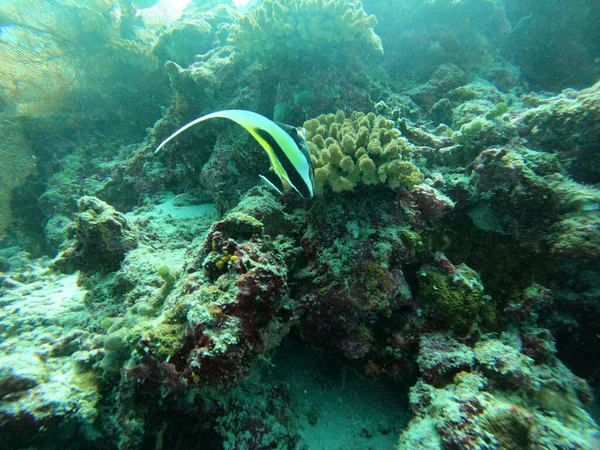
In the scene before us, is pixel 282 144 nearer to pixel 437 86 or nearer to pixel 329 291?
pixel 329 291

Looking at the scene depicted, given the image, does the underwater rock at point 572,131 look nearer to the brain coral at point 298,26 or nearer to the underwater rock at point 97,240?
the brain coral at point 298,26

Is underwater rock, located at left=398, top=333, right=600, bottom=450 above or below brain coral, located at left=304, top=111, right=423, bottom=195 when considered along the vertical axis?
below

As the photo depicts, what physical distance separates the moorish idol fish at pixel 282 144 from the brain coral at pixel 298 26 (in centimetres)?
433

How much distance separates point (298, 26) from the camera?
4680 mm

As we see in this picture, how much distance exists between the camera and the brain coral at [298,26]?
4.68 m

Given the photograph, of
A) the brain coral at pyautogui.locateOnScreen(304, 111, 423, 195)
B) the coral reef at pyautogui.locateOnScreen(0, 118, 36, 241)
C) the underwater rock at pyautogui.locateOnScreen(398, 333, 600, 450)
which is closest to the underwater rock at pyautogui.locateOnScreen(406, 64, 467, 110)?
the brain coral at pyautogui.locateOnScreen(304, 111, 423, 195)

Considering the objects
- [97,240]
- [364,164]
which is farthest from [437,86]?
[97,240]

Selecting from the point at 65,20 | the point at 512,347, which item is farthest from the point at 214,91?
the point at 65,20

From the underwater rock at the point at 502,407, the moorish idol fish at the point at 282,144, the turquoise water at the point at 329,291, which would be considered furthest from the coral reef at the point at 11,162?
the underwater rock at the point at 502,407

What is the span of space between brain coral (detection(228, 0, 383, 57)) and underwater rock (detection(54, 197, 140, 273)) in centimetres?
387

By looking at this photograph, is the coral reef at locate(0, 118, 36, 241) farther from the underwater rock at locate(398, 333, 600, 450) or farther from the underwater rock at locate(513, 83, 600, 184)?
the underwater rock at locate(513, 83, 600, 184)

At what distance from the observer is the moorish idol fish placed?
1.32 m

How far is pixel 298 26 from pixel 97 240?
15.7ft

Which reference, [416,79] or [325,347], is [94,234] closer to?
[325,347]
